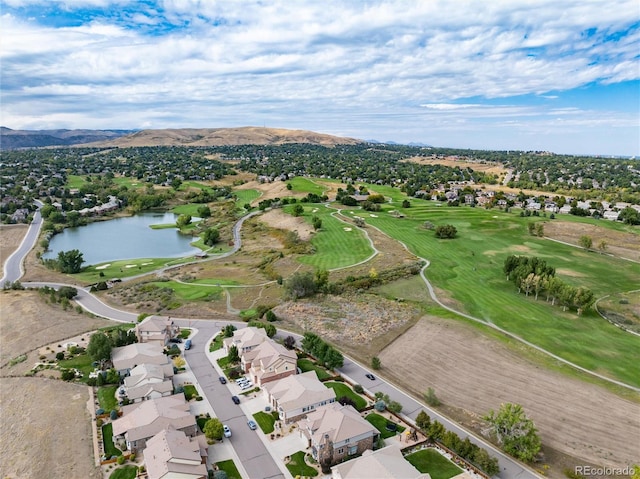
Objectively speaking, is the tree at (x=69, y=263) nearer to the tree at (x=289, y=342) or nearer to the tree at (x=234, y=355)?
the tree at (x=234, y=355)

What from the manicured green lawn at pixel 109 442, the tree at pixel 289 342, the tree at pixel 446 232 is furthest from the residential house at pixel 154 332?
the tree at pixel 446 232

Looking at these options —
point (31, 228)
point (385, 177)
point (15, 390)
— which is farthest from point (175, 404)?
point (385, 177)

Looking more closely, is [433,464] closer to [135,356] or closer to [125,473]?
[125,473]

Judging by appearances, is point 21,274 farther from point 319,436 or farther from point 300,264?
point 319,436

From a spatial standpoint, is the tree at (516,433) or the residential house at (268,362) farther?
the residential house at (268,362)

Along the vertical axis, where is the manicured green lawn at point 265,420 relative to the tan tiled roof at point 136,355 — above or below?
below

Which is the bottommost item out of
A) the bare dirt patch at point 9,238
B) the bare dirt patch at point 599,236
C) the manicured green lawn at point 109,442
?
the bare dirt patch at point 9,238

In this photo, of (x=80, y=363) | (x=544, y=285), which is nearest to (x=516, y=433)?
(x=544, y=285)
